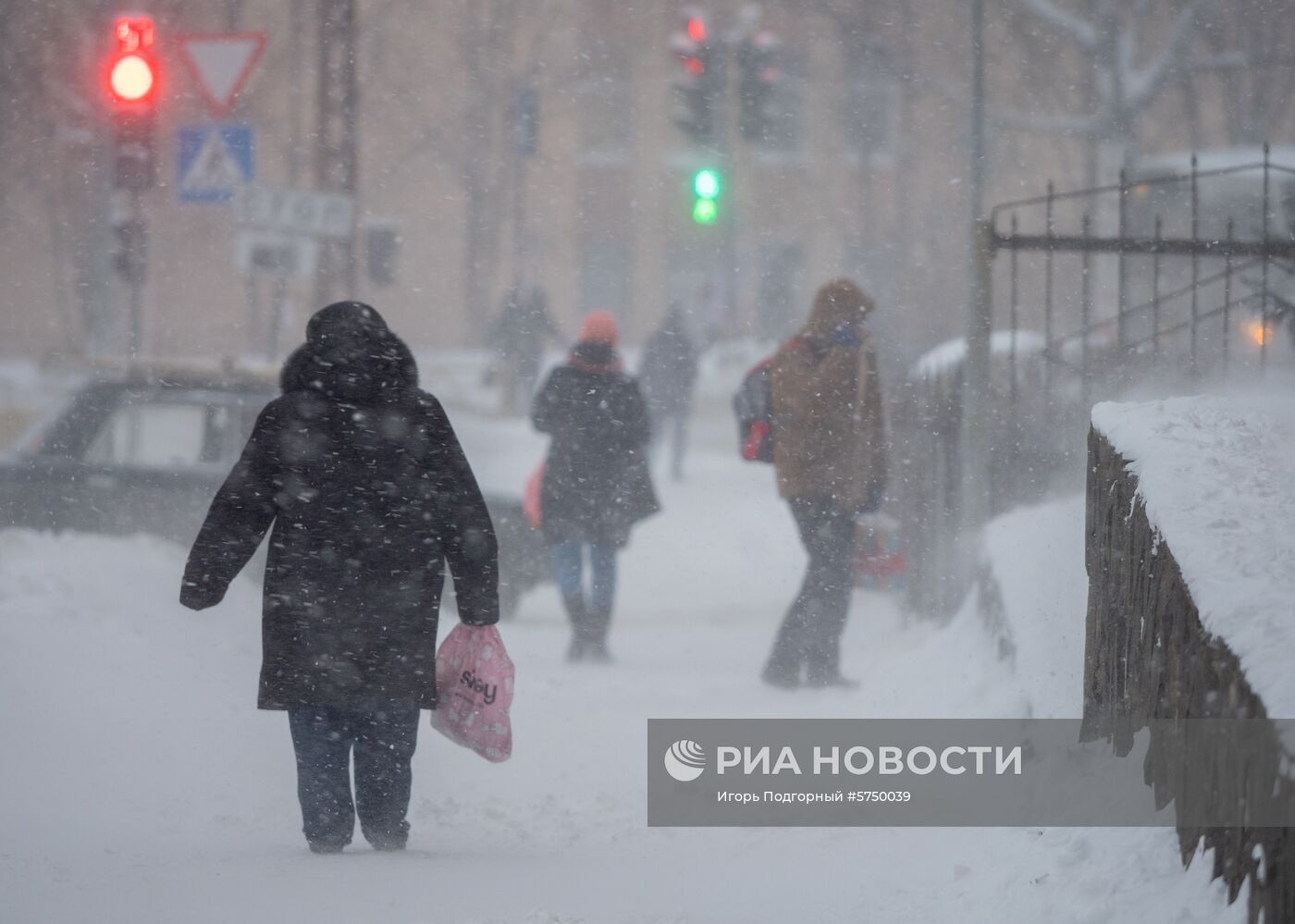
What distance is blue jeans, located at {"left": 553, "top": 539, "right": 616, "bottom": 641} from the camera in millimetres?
8047

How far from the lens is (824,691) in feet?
23.1

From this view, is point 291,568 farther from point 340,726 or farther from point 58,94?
point 58,94

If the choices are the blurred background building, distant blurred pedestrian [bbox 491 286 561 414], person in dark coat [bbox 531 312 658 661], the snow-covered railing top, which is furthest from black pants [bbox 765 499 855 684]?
distant blurred pedestrian [bbox 491 286 561 414]

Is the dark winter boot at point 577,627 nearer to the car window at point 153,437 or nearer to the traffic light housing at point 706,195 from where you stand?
the car window at point 153,437

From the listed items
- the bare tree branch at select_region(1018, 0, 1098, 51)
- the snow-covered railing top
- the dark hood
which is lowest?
the snow-covered railing top

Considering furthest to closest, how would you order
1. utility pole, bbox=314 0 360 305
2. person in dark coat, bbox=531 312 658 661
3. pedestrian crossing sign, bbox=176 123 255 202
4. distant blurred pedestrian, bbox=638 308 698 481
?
A: distant blurred pedestrian, bbox=638 308 698 481 < utility pole, bbox=314 0 360 305 < pedestrian crossing sign, bbox=176 123 255 202 < person in dark coat, bbox=531 312 658 661

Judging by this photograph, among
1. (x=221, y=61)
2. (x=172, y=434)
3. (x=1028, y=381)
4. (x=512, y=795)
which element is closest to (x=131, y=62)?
(x=221, y=61)

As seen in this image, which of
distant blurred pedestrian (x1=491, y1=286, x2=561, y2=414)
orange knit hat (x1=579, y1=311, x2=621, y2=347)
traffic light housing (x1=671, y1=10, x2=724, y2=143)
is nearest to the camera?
orange knit hat (x1=579, y1=311, x2=621, y2=347)

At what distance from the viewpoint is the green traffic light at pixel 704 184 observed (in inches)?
565

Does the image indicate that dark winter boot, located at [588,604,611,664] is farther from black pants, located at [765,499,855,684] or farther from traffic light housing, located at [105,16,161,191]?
traffic light housing, located at [105,16,161,191]

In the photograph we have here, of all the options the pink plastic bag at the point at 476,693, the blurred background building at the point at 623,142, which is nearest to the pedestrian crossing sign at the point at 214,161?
the blurred background building at the point at 623,142

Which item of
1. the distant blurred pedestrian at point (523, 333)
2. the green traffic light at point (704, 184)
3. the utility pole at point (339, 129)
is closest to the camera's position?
the utility pole at point (339, 129)

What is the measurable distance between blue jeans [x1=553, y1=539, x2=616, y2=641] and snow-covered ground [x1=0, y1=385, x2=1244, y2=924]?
258mm

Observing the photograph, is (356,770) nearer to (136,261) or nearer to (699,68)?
(136,261)
